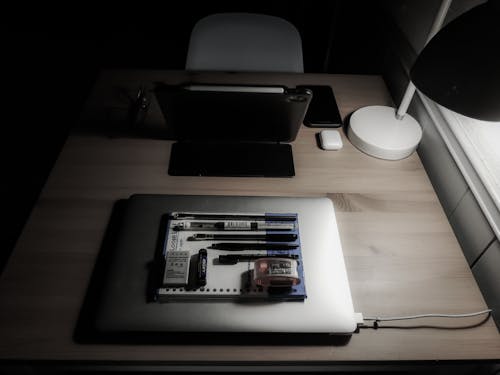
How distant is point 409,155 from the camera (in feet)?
3.33

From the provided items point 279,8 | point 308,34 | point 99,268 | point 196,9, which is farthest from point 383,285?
point 196,9

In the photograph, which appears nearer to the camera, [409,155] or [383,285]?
[383,285]

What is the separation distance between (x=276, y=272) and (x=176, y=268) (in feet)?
0.64

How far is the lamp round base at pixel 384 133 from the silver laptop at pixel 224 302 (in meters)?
0.29

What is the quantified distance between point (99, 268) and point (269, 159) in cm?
49

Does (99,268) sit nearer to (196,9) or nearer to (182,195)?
(182,195)

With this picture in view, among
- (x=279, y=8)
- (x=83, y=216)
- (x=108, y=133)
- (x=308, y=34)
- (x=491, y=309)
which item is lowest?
(x=491, y=309)

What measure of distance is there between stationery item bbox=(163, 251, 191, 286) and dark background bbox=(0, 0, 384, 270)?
120cm

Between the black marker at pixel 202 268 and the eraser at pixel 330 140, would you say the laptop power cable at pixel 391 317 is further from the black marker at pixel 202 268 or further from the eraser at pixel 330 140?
the eraser at pixel 330 140

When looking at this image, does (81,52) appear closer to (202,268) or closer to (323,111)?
(323,111)

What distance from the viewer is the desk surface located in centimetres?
67

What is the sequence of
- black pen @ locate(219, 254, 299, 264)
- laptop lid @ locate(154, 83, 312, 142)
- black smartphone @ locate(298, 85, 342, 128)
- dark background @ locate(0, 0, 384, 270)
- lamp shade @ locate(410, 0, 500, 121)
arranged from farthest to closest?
1. dark background @ locate(0, 0, 384, 270)
2. black smartphone @ locate(298, 85, 342, 128)
3. laptop lid @ locate(154, 83, 312, 142)
4. black pen @ locate(219, 254, 299, 264)
5. lamp shade @ locate(410, 0, 500, 121)

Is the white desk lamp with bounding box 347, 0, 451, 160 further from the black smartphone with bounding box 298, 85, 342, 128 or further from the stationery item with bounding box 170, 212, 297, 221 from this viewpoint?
the stationery item with bounding box 170, 212, 297, 221

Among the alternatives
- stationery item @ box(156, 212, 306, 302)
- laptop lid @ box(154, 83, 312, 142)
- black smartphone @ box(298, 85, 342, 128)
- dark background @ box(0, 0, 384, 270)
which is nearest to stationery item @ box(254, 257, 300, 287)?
stationery item @ box(156, 212, 306, 302)
